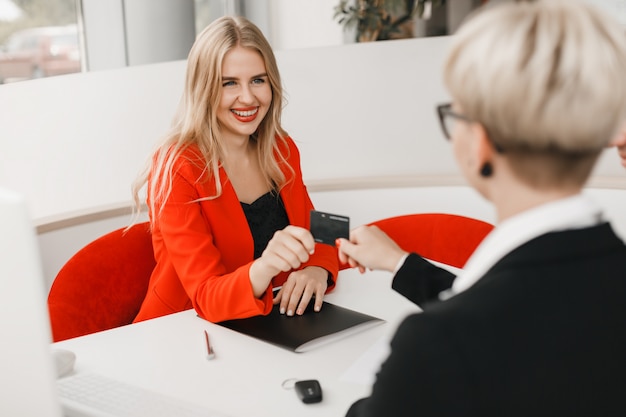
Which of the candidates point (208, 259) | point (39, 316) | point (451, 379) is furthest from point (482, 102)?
point (208, 259)

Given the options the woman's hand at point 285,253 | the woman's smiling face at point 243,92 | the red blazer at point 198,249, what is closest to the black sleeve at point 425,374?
the woman's hand at point 285,253

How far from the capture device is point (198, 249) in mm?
1933

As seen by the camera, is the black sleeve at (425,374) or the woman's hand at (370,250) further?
the woman's hand at (370,250)

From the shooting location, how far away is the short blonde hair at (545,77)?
0.85 metres

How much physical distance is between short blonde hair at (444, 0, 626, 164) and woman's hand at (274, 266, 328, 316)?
1.02m

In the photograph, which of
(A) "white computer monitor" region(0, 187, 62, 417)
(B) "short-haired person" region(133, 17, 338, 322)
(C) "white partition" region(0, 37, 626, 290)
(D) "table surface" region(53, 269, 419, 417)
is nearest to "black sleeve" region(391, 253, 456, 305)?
(D) "table surface" region(53, 269, 419, 417)

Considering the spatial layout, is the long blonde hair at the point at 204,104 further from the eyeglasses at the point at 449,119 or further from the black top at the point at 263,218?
the eyeglasses at the point at 449,119

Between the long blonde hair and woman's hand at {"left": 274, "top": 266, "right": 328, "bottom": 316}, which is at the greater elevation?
the long blonde hair

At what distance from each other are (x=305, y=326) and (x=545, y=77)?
1038 millimetres

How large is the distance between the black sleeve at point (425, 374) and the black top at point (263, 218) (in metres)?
1.38

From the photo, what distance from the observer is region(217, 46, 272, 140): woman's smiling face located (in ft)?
7.16

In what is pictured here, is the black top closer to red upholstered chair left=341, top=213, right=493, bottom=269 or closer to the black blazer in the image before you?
red upholstered chair left=341, top=213, right=493, bottom=269

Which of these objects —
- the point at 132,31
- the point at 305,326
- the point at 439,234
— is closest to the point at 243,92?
the point at 305,326

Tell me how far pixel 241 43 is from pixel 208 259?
2.23ft
